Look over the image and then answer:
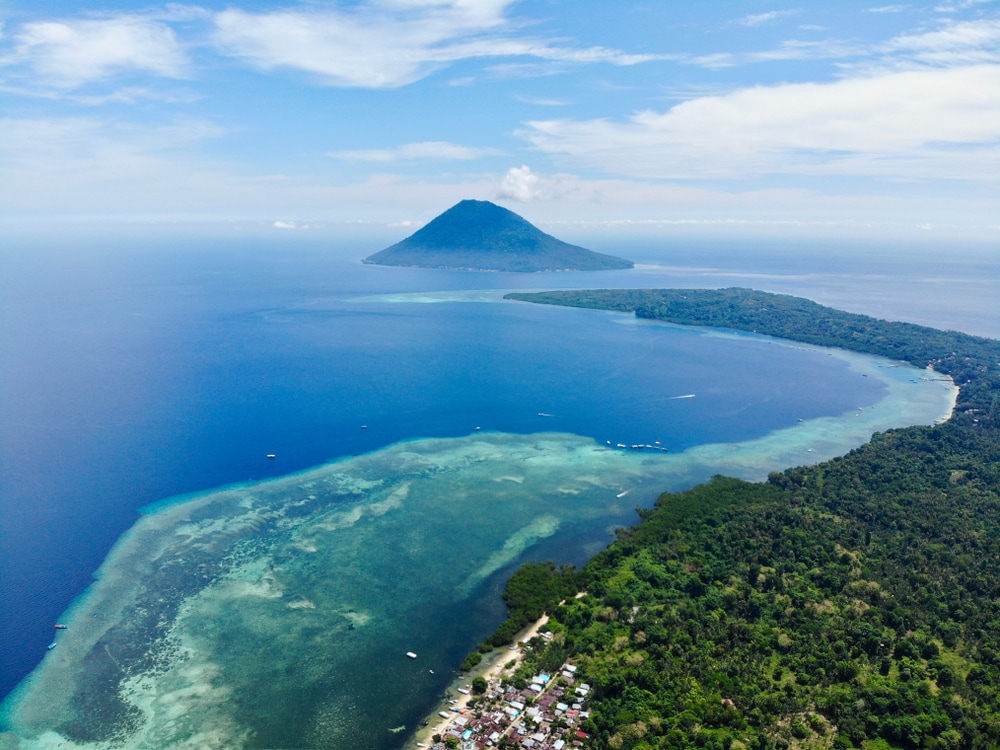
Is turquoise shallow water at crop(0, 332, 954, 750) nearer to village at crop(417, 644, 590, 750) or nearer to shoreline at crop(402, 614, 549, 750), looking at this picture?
shoreline at crop(402, 614, 549, 750)

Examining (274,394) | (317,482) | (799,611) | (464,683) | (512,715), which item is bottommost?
(464,683)

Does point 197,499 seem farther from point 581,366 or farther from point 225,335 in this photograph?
point 225,335

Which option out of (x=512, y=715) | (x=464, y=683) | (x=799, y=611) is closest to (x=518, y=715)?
(x=512, y=715)

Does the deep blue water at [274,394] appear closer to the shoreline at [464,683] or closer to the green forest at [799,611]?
the green forest at [799,611]

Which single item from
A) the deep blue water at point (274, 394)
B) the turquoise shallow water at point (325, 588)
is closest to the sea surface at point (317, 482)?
the turquoise shallow water at point (325, 588)

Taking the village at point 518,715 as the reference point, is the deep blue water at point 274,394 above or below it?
above

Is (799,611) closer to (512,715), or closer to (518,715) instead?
(518,715)

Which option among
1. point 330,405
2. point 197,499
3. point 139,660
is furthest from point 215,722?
point 330,405
